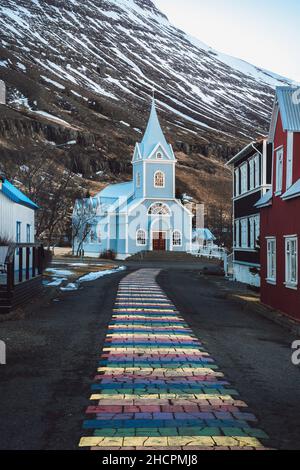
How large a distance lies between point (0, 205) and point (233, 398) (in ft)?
56.9

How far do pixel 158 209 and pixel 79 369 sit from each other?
53.9 m

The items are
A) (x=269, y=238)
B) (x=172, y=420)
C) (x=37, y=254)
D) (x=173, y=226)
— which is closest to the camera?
(x=172, y=420)

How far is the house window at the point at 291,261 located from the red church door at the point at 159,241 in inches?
1808

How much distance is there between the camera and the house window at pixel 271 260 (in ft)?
60.0

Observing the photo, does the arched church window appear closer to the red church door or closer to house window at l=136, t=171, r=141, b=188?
the red church door

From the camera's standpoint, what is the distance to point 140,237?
203ft

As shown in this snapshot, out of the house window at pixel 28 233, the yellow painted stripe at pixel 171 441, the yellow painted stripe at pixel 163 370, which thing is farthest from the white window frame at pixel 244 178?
the yellow painted stripe at pixel 171 441

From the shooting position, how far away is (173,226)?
2484 inches

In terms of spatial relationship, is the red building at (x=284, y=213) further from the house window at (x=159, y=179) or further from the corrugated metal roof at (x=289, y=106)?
the house window at (x=159, y=179)

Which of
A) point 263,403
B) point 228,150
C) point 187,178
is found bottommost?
point 263,403

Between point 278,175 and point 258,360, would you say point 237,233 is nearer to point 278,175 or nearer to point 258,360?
point 278,175

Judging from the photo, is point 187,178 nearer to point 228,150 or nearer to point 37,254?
point 228,150

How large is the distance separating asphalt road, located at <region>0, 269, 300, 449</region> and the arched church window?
4493 cm
